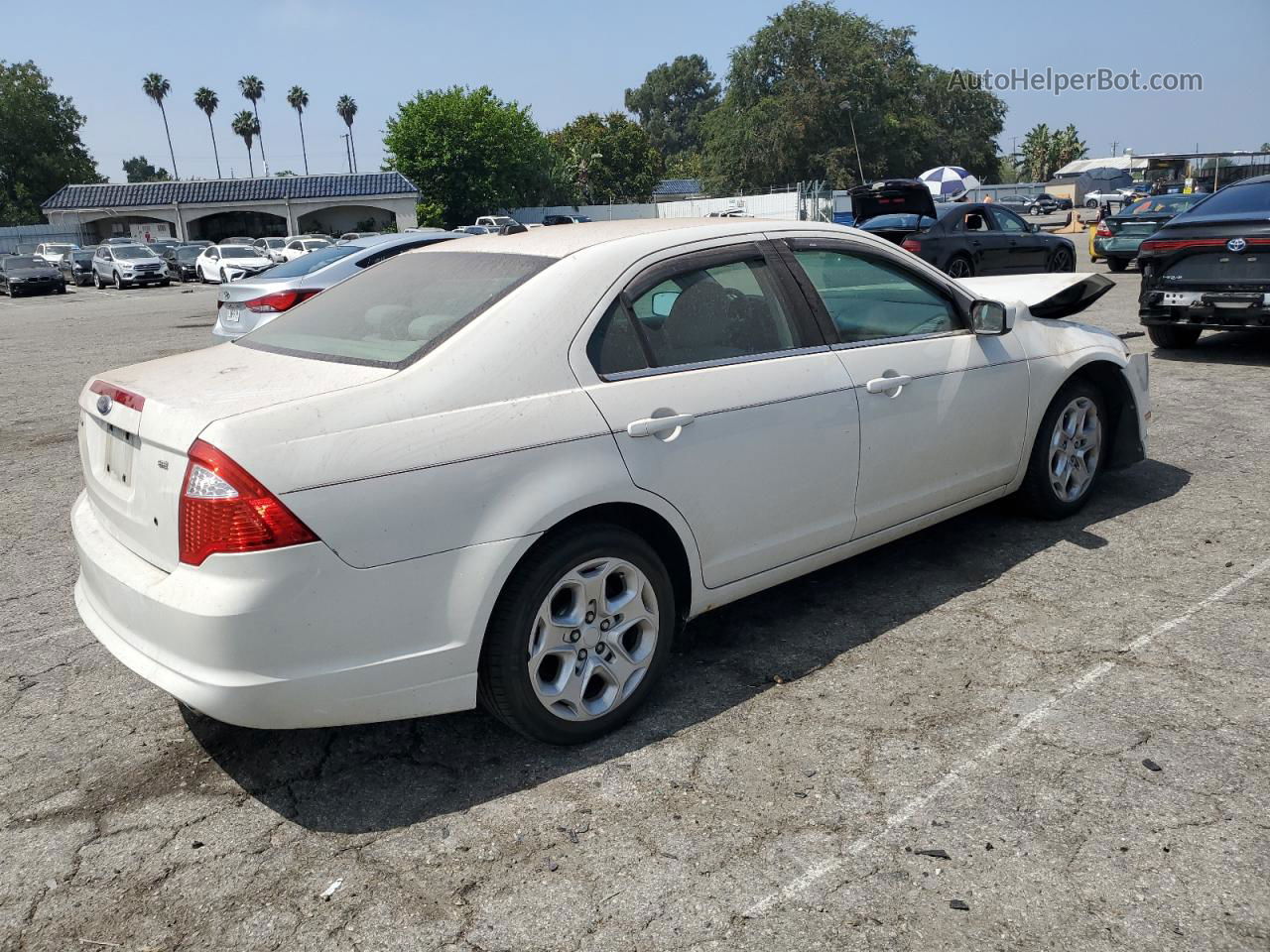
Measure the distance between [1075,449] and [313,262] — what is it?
8367 mm

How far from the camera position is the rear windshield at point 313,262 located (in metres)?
10.5

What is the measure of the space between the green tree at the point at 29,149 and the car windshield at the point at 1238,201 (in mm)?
86918

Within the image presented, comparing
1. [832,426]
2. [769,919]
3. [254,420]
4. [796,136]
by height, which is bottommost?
[769,919]

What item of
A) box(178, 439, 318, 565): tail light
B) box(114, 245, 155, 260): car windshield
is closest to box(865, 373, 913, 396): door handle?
box(178, 439, 318, 565): tail light

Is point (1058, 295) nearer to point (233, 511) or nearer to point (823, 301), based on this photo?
point (823, 301)

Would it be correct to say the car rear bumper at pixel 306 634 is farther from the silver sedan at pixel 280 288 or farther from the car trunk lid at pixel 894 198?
the car trunk lid at pixel 894 198

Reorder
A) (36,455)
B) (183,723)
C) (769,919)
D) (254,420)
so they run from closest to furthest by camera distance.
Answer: (769,919), (254,420), (183,723), (36,455)

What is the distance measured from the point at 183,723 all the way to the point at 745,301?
8.16 feet

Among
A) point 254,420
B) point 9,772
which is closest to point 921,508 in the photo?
point 254,420

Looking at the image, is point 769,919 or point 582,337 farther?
point 582,337

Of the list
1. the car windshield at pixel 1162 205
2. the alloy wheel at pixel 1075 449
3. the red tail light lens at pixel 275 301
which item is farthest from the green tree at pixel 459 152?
the alloy wheel at pixel 1075 449

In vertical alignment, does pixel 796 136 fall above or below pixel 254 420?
above

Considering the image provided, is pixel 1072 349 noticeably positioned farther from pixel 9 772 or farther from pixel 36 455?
pixel 36 455

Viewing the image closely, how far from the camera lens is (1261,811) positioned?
279 centimetres
